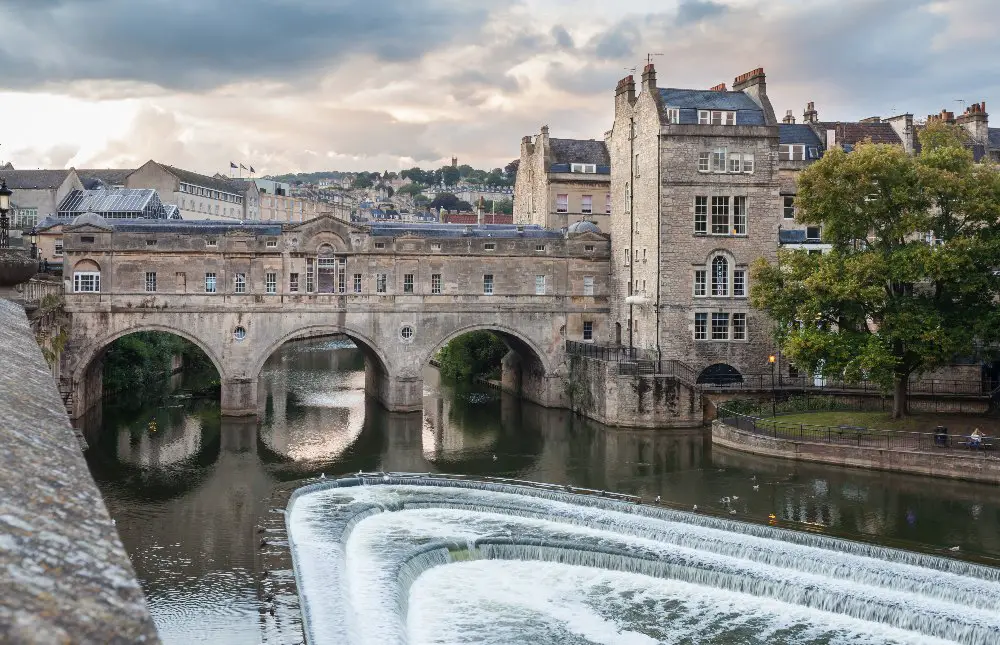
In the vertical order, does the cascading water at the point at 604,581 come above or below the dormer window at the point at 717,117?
below

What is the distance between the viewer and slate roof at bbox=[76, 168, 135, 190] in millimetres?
88887

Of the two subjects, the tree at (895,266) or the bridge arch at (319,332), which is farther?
the bridge arch at (319,332)

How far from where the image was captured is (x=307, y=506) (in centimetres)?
2950

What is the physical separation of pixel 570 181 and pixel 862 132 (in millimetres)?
18013

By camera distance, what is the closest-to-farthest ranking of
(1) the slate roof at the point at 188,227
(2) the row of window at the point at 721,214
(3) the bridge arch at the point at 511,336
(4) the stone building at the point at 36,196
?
(2) the row of window at the point at 721,214 → (1) the slate roof at the point at 188,227 → (3) the bridge arch at the point at 511,336 → (4) the stone building at the point at 36,196

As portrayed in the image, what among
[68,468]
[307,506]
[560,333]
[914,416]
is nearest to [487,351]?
[560,333]

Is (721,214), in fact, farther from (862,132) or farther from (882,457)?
(862,132)

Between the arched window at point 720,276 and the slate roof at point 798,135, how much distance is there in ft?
33.5

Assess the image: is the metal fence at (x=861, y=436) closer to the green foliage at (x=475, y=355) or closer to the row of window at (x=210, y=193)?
the green foliage at (x=475, y=355)

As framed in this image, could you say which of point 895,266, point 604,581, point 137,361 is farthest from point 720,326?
point 137,361

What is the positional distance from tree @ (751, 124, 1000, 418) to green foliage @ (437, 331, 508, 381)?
1033 inches

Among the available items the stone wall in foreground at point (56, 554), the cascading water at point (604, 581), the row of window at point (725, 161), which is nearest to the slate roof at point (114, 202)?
the row of window at point (725, 161)

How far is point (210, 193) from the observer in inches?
3797

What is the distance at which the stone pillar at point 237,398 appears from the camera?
153 feet
